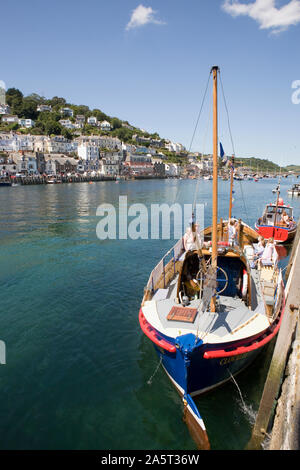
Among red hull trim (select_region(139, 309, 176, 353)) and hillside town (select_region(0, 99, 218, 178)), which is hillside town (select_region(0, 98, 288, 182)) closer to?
hillside town (select_region(0, 99, 218, 178))

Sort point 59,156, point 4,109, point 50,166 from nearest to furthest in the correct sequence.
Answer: point 50,166 < point 59,156 < point 4,109

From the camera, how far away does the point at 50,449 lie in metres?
7.36

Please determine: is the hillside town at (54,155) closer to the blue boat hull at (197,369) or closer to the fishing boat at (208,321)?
the fishing boat at (208,321)

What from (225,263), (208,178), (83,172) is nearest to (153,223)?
(225,263)

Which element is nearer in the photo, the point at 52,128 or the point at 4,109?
the point at 52,128

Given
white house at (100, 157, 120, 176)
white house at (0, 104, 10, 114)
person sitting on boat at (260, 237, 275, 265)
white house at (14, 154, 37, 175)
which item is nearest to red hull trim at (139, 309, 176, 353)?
person sitting on boat at (260, 237, 275, 265)

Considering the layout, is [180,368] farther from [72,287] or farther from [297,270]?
[72,287]

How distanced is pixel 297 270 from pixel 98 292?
10581 millimetres

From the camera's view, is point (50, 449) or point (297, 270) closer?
point (50, 449)

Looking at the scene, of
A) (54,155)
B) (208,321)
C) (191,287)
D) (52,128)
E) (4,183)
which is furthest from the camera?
(52,128)

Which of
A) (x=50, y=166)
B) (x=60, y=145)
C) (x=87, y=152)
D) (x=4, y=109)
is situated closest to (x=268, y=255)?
(x=50, y=166)

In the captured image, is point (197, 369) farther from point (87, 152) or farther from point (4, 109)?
point (4, 109)

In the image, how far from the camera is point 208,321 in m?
9.02

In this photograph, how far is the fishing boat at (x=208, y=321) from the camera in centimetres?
784
